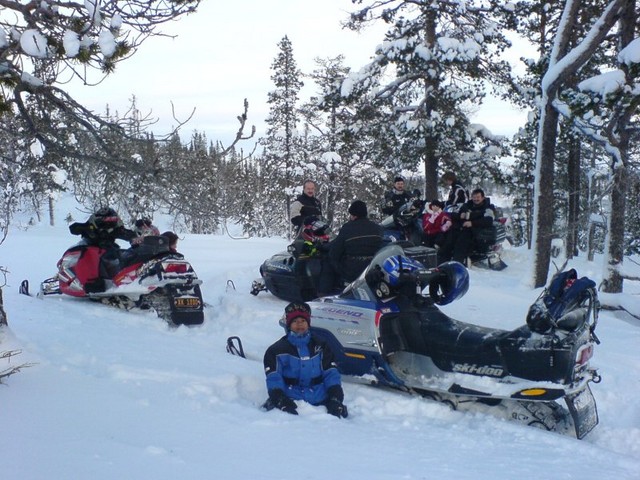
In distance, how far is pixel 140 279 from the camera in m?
7.50

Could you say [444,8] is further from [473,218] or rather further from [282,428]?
[282,428]

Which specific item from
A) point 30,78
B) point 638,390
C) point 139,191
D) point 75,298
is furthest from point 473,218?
point 30,78

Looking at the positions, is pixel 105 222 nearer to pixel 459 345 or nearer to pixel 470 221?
pixel 459 345

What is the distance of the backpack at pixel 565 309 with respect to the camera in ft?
14.2

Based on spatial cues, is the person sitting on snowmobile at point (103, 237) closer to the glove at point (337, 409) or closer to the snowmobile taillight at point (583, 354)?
the glove at point (337, 409)

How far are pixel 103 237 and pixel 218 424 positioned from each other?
517cm

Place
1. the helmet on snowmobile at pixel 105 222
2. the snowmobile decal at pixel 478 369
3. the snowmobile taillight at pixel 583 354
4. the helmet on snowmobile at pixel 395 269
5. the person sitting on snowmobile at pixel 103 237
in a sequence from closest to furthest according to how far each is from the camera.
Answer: the snowmobile taillight at pixel 583 354 → the snowmobile decal at pixel 478 369 → the helmet on snowmobile at pixel 395 269 → the person sitting on snowmobile at pixel 103 237 → the helmet on snowmobile at pixel 105 222

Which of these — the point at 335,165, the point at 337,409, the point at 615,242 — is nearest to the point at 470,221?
the point at 615,242

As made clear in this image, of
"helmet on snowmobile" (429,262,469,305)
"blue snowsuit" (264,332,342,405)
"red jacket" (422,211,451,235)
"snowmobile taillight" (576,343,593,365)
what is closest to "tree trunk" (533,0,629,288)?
"red jacket" (422,211,451,235)

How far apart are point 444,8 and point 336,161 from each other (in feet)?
39.7

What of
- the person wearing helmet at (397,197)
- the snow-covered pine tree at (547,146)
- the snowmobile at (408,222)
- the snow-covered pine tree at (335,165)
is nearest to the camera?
the snow-covered pine tree at (547,146)

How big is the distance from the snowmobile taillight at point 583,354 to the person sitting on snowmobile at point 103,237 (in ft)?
19.1

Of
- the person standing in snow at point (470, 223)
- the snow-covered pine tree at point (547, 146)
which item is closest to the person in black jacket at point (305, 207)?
the person standing in snow at point (470, 223)

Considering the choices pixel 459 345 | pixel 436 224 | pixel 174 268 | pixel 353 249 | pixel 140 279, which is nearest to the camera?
pixel 459 345
